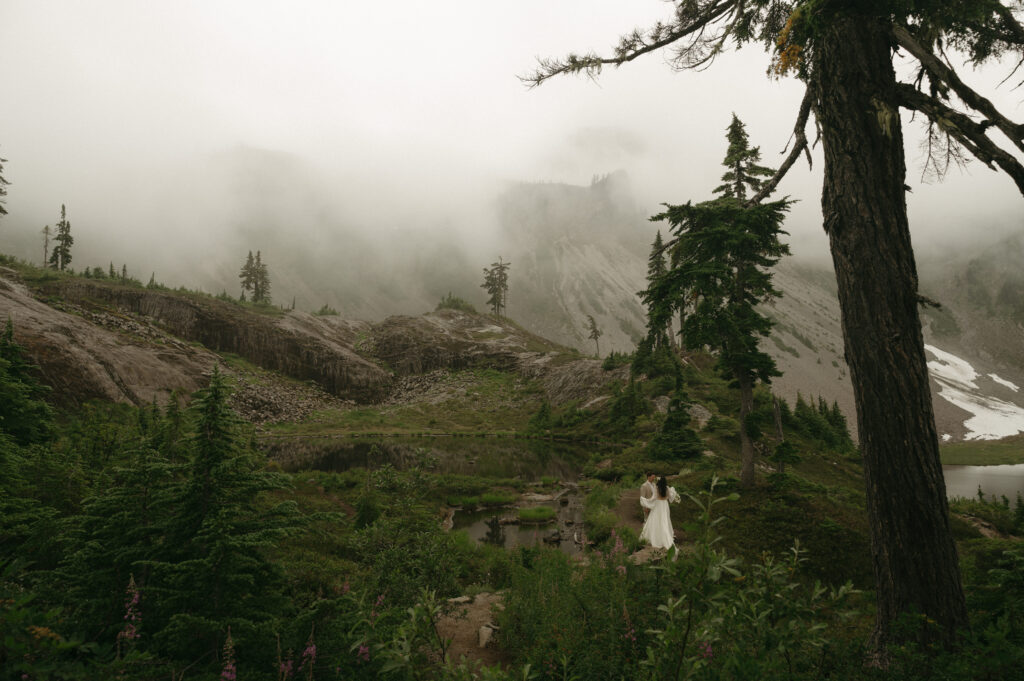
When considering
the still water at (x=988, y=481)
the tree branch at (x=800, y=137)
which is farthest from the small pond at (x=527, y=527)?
the still water at (x=988, y=481)

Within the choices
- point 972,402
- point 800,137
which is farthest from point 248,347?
point 972,402

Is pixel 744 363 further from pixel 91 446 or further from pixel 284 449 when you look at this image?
pixel 284 449

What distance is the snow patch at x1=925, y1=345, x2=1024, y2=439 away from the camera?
89.3m

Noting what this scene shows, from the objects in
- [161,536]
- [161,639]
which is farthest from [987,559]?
[161,536]

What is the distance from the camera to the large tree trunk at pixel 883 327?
154 inches

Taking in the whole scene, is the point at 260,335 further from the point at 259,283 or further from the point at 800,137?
the point at 800,137

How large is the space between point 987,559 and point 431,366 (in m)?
71.3

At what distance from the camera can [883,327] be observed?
4.15 metres

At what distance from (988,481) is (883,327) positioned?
59.0 metres

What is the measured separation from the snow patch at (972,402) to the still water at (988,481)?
4643cm

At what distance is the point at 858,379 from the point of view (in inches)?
172

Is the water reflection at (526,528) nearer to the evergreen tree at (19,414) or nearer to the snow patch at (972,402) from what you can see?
the evergreen tree at (19,414)

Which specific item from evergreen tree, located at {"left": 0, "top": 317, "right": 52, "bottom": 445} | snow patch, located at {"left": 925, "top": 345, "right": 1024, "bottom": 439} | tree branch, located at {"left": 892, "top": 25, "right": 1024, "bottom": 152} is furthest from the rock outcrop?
snow patch, located at {"left": 925, "top": 345, "right": 1024, "bottom": 439}

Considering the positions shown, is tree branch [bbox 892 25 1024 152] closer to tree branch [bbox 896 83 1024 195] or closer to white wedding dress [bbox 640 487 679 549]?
tree branch [bbox 896 83 1024 195]
